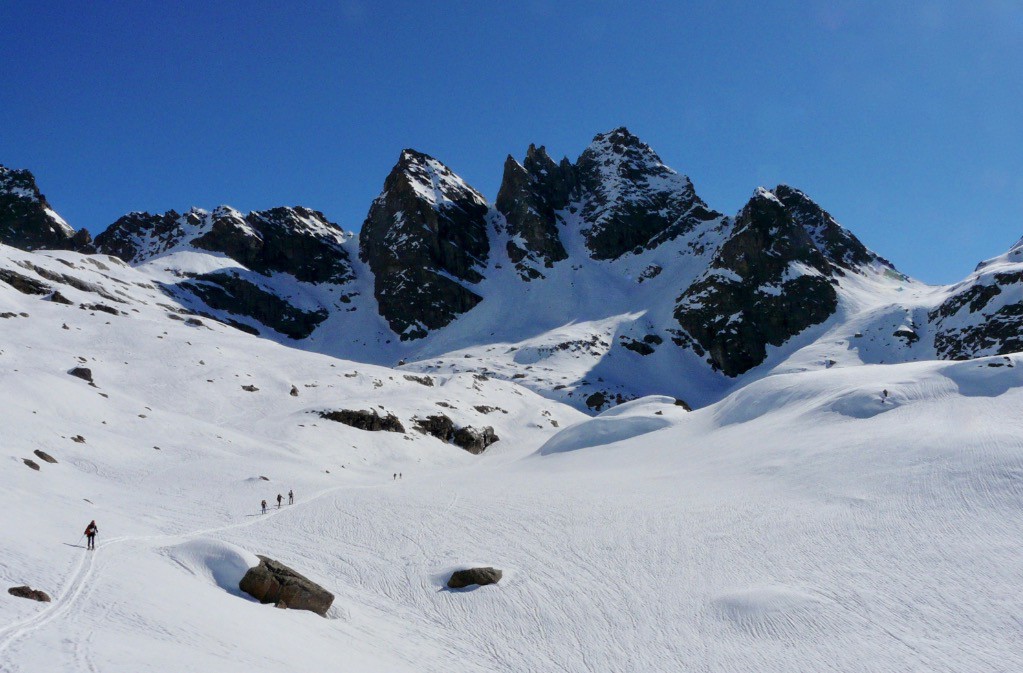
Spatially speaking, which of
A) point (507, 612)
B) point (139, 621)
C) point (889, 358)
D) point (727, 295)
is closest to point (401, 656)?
point (507, 612)

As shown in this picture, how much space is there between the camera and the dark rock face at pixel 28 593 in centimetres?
1457

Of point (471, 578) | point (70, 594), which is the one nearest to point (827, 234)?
point (471, 578)

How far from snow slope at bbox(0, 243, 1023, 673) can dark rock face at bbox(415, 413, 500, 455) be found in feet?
48.2

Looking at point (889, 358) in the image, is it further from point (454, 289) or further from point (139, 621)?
point (139, 621)

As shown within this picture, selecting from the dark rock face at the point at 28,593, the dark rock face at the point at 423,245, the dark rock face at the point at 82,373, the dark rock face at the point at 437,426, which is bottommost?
the dark rock face at the point at 28,593

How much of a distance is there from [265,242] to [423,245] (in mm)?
49829

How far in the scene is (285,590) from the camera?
19.2 meters

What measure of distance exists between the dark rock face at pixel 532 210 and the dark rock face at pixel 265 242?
49522mm

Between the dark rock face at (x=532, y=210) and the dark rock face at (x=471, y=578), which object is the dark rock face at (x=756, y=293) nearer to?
the dark rock face at (x=532, y=210)

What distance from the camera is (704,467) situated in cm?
3994

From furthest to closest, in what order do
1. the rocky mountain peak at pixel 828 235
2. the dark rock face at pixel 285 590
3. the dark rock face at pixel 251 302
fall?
the rocky mountain peak at pixel 828 235 → the dark rock face at pixel 251 302 → the dark rock face at pixel 285 590

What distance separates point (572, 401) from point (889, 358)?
54.1 meters

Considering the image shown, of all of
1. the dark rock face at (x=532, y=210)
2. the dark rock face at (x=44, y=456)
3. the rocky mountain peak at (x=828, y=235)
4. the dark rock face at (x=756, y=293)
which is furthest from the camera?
the dark rock face at (x=532, y=210)

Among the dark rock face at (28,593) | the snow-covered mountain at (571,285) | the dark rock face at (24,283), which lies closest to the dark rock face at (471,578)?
the dark rock face at (28,593)
